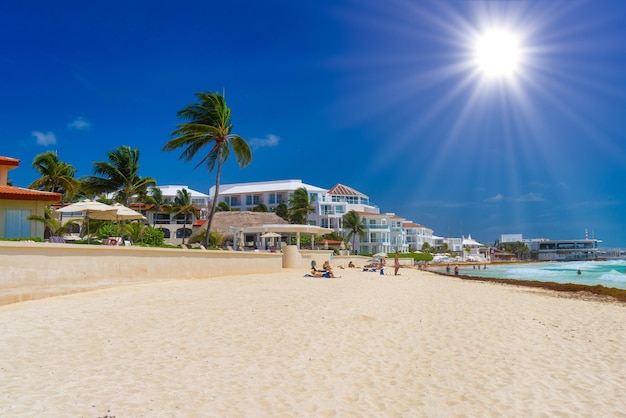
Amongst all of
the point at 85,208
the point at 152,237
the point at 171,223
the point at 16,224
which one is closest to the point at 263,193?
the point at 171,223

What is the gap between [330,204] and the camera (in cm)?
7331

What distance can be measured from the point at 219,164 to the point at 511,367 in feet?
70.9

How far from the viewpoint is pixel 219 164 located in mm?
25734

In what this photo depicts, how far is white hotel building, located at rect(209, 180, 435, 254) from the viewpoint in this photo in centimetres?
7288

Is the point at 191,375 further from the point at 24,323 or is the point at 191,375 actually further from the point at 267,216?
the point at 267,216

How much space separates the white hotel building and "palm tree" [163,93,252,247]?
42.1 metres

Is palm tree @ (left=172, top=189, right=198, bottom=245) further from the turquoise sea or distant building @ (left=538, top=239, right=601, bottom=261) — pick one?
distant building @ (left=538, top=239, right=601, bottom=261)

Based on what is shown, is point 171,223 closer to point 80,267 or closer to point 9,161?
point 9,161

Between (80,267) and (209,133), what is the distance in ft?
49.6

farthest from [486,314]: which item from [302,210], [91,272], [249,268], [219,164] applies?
[302,210]

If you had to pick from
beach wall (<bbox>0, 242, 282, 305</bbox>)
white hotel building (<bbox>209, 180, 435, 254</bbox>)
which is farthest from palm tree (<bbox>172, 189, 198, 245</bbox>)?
beach wall (<bbox>0, 242, 282, 305</bbox>)

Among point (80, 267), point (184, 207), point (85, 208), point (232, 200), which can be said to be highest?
point (232, 200)

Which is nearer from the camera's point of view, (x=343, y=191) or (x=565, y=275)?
(x=565, y=275)

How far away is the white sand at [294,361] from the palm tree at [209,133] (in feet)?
52.0
